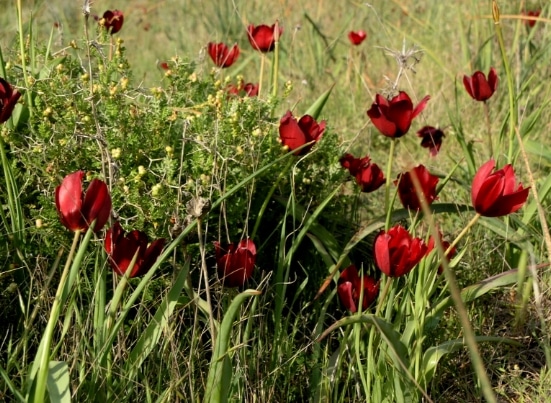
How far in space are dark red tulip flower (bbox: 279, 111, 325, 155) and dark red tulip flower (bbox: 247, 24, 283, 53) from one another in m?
0.61

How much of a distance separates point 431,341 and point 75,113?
0.93 meters

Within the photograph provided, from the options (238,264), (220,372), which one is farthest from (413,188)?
(220,372)

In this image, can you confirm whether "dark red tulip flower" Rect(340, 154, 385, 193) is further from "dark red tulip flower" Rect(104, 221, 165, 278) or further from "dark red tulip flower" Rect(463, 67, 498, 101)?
"dark red tulip flower" Rect(104, 221, 165, 278)

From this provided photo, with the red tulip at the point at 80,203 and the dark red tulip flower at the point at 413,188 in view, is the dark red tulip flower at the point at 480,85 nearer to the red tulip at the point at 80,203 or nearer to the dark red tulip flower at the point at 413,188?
the dark red tulip flower at the point at 413,188

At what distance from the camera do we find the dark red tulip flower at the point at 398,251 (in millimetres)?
1430

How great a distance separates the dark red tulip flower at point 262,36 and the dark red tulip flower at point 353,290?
93cm

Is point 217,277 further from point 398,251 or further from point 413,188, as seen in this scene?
point 413,188

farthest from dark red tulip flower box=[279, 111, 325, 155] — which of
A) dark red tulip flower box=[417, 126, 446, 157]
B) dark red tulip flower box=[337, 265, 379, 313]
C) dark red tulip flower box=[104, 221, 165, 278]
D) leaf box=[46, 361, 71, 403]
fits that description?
dark red tulip flower box=[417, 126, 446, 157]

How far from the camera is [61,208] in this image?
4.11ft

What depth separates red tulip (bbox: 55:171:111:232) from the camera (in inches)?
48.8

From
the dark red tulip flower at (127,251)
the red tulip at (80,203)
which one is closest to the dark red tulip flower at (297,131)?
the dark red tulip flower at (127,251)

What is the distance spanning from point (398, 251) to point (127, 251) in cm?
47

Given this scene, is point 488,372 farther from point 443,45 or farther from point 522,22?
point 443,45

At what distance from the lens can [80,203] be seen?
124 centimetres
